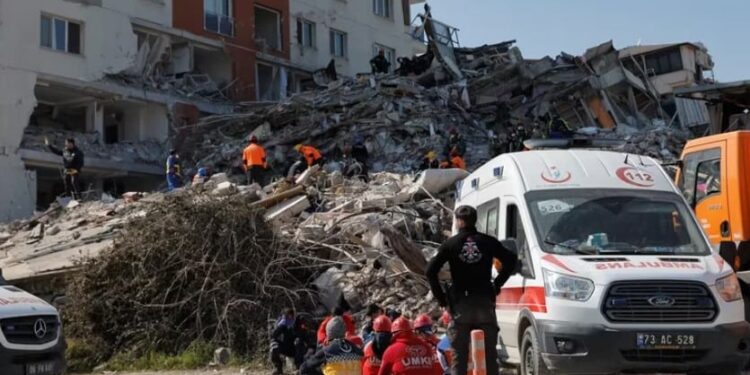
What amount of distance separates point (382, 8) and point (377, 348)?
3840 cm

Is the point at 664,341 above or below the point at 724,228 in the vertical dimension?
below

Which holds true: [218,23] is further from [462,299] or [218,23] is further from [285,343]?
[462,299]

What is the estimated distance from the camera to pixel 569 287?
8.39 meters

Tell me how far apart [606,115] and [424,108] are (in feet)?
26.6

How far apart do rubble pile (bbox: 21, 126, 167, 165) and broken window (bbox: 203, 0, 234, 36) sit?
5.73 metres

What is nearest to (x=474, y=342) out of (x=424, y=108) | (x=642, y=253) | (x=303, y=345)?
(x=642, y=253)

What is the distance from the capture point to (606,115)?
3566 cm

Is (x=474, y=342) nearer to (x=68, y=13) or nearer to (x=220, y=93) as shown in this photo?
(x=68, y=13)

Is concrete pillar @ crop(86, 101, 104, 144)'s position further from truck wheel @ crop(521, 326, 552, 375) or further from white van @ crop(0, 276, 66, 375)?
truck wheel @ crop(521, 326, 552, 375)

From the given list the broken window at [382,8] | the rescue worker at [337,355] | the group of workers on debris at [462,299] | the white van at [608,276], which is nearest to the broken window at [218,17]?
the broken window at [382,8]

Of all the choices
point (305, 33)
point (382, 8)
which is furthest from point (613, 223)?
point (382, 8)

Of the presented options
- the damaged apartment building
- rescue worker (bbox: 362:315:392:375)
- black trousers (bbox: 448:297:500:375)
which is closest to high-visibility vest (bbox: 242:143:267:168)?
the damaged apartment building

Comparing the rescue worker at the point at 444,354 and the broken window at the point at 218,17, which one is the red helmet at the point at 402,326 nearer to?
the rescue worker at the point at 444,354

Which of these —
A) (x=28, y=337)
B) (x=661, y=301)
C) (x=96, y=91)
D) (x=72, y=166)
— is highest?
(x=96, y=91)
